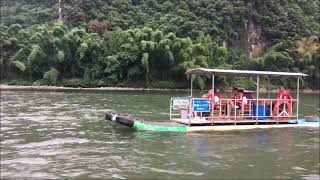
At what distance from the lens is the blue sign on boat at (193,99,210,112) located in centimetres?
1825

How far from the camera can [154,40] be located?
53219 mm

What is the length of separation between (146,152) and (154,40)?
3986 centimetres

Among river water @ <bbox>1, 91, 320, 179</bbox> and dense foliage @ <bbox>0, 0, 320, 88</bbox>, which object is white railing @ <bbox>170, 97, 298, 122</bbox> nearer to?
river water @ <bbox>1, 91, 320, 179</bbox>

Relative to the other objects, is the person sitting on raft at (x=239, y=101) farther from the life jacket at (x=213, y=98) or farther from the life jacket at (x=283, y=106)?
the life jacket at (x=283, y=106)

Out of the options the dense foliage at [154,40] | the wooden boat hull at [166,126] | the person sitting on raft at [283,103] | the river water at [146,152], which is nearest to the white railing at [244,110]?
the person sitting on raft at [283,103]

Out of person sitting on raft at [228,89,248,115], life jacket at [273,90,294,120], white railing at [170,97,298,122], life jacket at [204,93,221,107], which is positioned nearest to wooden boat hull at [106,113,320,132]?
white railing at [170,97,298,122]

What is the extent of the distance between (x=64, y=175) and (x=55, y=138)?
5.72 meters

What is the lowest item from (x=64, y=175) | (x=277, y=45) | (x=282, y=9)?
(x=64, y=175)

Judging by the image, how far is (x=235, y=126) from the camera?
740 inches

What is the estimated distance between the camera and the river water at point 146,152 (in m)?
11.5

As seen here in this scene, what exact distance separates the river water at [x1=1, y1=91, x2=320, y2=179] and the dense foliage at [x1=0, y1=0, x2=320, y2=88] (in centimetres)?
2603

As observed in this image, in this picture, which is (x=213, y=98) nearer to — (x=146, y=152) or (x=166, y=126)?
(x=166, y=126)

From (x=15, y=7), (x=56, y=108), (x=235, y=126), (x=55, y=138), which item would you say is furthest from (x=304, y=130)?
(x=15, y=7)

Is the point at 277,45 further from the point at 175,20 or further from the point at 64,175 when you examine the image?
the point at 64,175
